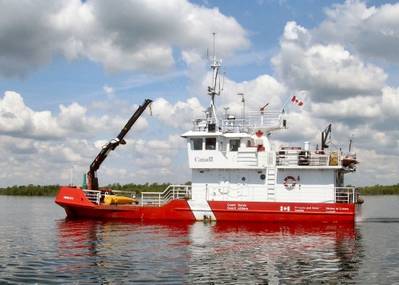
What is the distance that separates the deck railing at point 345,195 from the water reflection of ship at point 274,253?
5.29 ft

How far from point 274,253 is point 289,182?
31.6 feet

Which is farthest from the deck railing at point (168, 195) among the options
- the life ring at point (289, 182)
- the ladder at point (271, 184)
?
the life ring at point (289, 182)

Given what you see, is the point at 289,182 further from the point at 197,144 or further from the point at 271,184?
the point at 197,144

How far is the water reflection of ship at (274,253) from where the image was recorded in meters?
13.5

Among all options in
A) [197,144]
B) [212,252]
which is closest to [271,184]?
[197,144]

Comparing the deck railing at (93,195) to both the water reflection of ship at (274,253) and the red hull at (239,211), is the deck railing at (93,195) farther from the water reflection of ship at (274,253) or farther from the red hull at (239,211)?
the water reflection of ship at (274,253)

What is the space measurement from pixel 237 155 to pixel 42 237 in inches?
413


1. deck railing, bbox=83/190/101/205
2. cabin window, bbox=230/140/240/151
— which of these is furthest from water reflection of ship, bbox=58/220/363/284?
cabin window, bbox=230/140/240/151

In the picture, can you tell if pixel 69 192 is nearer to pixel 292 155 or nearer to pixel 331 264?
pixel 292 155

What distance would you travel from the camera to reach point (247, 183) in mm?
26562

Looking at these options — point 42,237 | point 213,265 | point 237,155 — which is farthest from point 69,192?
point 213,265

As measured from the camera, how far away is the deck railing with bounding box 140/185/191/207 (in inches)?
1086

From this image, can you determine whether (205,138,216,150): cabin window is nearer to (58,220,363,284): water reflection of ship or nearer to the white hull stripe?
the white hull stripe

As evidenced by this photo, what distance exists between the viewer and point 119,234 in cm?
2188
